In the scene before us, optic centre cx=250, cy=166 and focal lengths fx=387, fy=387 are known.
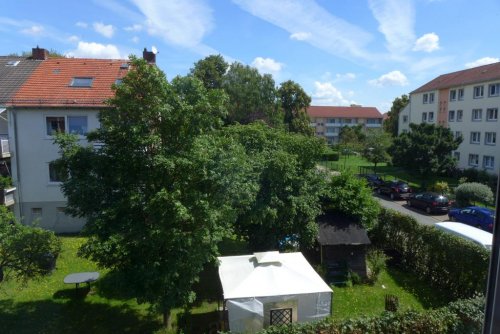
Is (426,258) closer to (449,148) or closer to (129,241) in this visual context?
(129,241)

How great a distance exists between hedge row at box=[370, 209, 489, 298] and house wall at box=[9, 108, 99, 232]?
13.4 m

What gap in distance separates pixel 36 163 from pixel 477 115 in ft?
104

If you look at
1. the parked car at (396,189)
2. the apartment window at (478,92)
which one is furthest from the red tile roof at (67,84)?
the apartment window at (478,92)

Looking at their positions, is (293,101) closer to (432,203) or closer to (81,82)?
(432,203)

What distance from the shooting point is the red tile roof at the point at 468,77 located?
29312 millimetres

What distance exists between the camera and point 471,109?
32250mm

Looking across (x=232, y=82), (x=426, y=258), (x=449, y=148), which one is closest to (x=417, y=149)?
(x=449, y=148)

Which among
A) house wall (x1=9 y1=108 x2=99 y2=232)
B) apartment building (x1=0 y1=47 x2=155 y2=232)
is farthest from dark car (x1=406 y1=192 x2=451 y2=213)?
house wall (x1=9 y1=108 x2=99 y2=232)

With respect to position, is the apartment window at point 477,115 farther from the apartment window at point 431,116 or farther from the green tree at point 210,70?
the green tree at point 210,70

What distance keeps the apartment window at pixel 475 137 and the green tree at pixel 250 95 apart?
18.2 metres

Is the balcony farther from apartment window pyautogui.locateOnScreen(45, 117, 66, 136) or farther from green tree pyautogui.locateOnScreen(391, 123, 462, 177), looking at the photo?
green tree pyautogui.locateOnScreen(391, 123, 462, 177)

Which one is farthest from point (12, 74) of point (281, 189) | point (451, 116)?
point (451, 116)

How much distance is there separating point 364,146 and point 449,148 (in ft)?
39.1

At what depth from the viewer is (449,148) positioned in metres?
28.1
